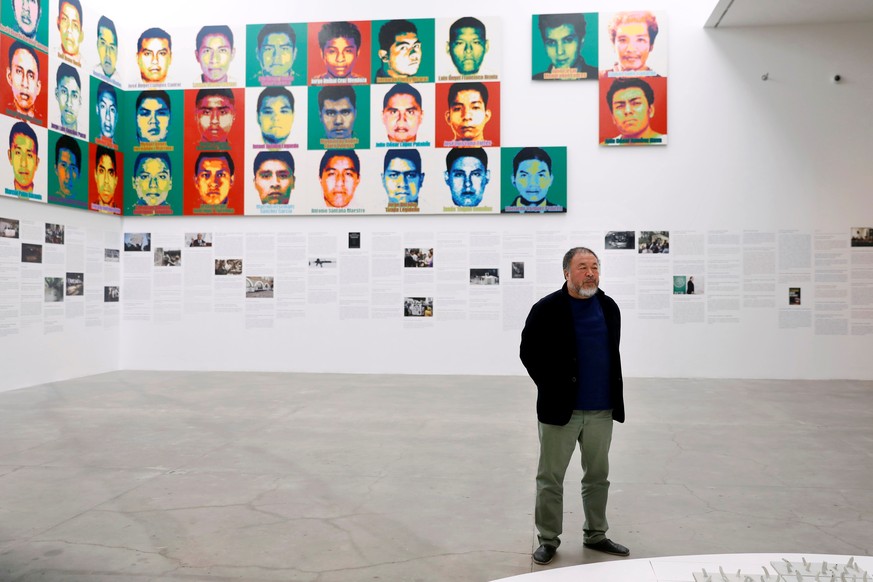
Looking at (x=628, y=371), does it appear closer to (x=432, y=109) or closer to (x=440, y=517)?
(x=432, y=109)

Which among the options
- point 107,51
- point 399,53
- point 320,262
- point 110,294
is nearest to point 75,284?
point 110,294

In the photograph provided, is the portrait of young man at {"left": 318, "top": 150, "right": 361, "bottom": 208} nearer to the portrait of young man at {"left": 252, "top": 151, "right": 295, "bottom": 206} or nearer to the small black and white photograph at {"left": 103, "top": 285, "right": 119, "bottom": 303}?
the portrait of young man at {"left": 252, "top": 151, "right": 295, "bottom": 206}

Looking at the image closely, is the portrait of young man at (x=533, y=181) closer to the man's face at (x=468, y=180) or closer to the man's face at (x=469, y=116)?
the man's face at (x=468, y=180)

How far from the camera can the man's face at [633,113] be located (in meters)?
12.9

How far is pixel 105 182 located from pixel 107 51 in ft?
8.15

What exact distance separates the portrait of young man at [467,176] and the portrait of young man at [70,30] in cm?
684

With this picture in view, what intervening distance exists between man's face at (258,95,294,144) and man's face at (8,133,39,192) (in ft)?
13.1

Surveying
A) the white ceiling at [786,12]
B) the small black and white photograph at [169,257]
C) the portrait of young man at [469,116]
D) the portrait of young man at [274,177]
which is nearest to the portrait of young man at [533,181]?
the portrait of young man at [469,116]

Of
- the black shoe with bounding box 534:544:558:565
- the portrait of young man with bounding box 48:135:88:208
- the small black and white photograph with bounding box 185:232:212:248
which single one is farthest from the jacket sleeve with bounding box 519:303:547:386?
the small black and white photograph with bounding box 185:232:212:248

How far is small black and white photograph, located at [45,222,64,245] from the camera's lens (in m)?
11.7

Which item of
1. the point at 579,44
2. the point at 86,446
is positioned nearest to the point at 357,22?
the point at 579,44

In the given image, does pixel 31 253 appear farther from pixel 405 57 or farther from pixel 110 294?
pixel 405 57

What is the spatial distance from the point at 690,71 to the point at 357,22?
20.6 ft

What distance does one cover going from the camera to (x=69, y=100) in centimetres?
1230
